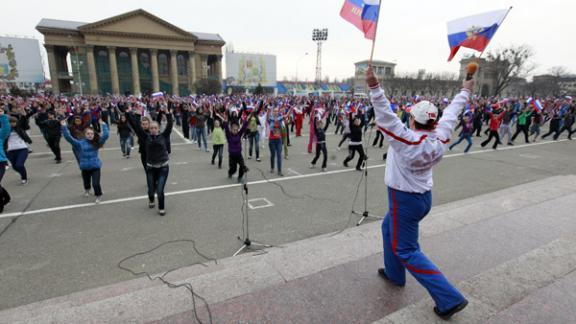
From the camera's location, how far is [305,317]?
259cm

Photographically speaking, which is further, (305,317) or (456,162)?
(456,162)

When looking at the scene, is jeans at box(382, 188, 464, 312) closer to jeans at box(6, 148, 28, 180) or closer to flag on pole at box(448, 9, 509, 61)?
flag on pole at box(448, 9, 509, 61)

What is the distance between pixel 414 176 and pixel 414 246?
64cm

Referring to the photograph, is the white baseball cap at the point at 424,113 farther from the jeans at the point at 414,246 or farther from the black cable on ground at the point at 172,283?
the black cable on ground at the point at 172,283

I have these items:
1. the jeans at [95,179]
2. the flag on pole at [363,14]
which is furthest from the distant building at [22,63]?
the flag on pole at [363,14]

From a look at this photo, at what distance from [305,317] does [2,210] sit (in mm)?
6539

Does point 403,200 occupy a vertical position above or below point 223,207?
above

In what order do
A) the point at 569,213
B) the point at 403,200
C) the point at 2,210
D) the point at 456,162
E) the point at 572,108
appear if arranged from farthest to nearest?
1. the point at 572,108
2. the point at 456,162
3. the point at 2,210
4. the point at 569,213
5. the point at 403,200

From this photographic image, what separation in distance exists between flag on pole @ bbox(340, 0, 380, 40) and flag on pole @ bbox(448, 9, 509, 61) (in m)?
1.06

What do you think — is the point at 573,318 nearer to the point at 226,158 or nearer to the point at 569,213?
the point at 569,213

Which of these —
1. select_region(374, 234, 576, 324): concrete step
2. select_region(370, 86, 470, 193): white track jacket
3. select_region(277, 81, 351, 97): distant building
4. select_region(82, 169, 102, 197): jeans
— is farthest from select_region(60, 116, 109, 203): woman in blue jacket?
select_region(277, 81, 351, 97): distant building

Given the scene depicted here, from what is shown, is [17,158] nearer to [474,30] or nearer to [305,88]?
[474,30]

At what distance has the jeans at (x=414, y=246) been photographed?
8.16ft

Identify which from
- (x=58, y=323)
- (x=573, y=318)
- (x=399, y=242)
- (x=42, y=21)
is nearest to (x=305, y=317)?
(x=399, y=242)
